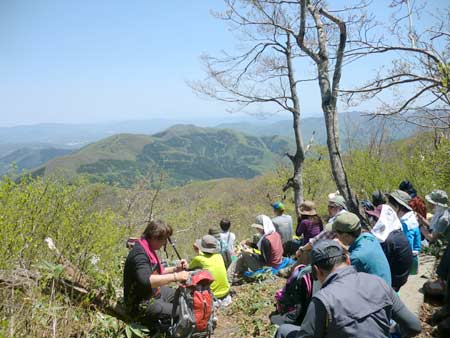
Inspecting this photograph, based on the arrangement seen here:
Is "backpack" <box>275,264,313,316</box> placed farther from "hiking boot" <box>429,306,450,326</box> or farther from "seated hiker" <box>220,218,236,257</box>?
"seated hiker" <box>220,218,236,257</box>

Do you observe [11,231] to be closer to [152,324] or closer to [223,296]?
[152,324]

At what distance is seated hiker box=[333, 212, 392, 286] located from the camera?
11.1ft

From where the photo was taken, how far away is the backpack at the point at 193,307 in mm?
4203

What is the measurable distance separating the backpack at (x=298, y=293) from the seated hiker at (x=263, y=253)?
2466 millimetres

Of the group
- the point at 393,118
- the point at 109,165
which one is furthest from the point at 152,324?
the point at 109,165

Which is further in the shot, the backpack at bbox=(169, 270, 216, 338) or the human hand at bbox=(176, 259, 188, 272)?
the human hand at bbox=(176, 259, 188, 272)

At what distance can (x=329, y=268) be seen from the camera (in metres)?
2.58

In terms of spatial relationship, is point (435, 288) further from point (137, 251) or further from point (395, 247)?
point (137, 251)

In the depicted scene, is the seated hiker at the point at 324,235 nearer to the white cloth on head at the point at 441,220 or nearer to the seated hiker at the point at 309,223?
the seated hiker at the point at 309,223

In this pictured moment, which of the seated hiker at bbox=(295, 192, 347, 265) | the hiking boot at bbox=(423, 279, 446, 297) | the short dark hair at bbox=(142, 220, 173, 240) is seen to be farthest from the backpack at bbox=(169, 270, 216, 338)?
the hiking boot at bbox=(423, 279, 446, 297)

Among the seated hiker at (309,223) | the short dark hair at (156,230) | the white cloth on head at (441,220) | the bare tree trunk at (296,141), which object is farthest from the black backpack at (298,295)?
the bare tree trunk at (296,141)

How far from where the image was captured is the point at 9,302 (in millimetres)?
3189

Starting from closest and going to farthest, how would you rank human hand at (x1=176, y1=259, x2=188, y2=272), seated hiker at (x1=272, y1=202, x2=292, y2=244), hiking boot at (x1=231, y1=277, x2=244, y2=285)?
human hand at (x1=176, y1=259, x2=188, y2=272), hiking boot at (x1=231, y1=277, x2=244, y2=285), seated hiker at (x1=272, y1=202, x2=292, y2=244)

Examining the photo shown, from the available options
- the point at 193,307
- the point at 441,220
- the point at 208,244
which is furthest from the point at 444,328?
the point at 208,244
